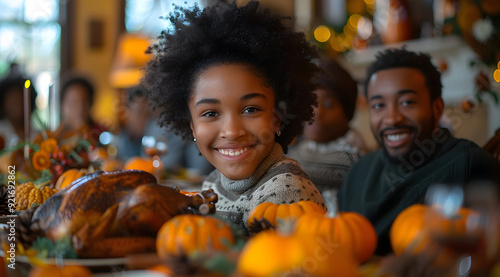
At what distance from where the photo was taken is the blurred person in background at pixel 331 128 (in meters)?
2.17

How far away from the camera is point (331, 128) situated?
2299mm

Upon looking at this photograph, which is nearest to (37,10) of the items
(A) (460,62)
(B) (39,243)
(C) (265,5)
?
(A) (460,62)

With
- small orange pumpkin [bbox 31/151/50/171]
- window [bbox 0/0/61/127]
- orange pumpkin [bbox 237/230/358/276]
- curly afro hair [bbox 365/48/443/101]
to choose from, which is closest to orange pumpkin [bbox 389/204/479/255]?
orange pumpkin [bbox 237/230/358/276]

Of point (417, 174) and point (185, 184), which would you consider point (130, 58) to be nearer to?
point (185, 184)

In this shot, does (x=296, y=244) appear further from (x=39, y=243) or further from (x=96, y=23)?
(x=96, y=23)

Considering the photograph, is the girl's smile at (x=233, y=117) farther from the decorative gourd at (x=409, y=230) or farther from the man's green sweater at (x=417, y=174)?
the decorative gourd at (x=409, y=230)

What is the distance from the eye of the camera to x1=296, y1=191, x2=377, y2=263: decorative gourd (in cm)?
73

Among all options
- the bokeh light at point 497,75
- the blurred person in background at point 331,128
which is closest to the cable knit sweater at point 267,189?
the blurred person in background at point 331,128

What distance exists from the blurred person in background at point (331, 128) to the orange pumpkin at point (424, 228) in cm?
135

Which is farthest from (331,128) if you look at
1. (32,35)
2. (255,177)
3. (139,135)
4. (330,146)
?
(32,35)

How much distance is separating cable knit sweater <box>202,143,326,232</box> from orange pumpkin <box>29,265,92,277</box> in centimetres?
43

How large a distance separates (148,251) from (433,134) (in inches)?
37.7

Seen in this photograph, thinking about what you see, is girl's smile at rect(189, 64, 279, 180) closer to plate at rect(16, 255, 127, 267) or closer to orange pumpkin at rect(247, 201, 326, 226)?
A: orange pumpkin at rect(247, 201, 326, 226)

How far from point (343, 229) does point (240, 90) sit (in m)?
0.51
